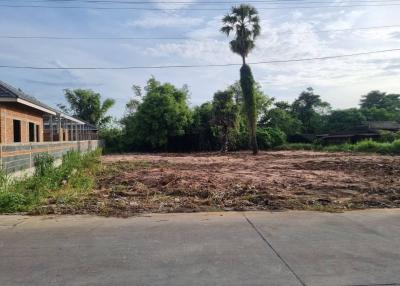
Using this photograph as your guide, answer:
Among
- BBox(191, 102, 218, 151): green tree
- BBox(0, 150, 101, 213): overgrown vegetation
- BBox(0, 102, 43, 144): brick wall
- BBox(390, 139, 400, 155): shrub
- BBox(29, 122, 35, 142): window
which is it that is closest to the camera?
BBox(0, 150, 101, 213): overgrown vegetation

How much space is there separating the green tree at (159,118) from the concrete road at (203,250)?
36.2 m

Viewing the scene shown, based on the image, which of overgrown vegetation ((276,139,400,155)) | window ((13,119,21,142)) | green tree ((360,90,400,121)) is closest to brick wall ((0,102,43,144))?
window ((13,119,21,142))

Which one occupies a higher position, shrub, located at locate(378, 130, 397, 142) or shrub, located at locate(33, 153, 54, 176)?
shrub, located at locate(378, 130, 397, 142)

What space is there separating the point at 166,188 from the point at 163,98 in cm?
3214

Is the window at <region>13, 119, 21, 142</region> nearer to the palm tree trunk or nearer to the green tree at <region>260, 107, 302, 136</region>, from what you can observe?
the palm tree trunk

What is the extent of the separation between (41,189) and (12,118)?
1017 centimetres

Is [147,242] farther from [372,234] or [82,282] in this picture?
[372,234]

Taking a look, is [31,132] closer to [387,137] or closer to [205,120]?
[205,120]

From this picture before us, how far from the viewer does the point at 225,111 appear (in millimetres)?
42344

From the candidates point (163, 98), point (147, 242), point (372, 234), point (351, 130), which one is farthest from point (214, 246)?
point (351, 130)

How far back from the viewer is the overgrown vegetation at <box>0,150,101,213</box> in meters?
9.20

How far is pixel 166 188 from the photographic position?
12.7m

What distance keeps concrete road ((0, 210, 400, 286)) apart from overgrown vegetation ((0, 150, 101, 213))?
1036 mm

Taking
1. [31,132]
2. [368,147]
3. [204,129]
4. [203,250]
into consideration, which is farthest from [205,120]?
[203,250]
